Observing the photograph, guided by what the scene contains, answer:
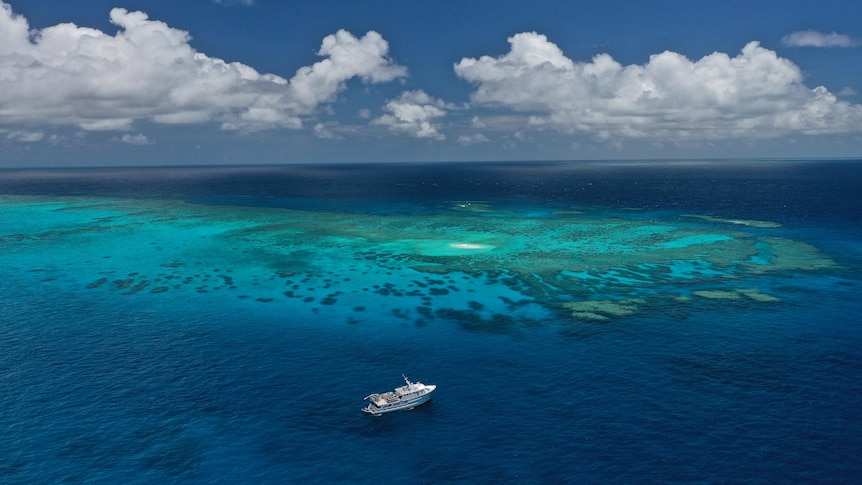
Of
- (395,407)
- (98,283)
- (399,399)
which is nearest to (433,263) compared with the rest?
(399,399)

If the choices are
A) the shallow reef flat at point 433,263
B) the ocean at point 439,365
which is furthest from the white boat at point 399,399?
the shallow reef flat at point 433,263

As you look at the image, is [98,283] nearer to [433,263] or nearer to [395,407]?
[433,263]

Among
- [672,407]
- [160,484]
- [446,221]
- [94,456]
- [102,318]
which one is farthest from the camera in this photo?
[446,221]

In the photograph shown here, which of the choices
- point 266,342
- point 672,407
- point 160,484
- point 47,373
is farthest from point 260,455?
point 672,407

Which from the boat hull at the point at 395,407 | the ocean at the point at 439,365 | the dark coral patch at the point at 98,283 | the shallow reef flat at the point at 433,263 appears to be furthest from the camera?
the dark coral patch at the point at 98,283

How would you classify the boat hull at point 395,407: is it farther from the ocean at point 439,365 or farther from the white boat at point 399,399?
the ocean at point 439,365

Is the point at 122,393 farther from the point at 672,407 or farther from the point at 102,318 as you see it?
the point at 672,407

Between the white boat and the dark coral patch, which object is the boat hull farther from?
the dark coral patch
